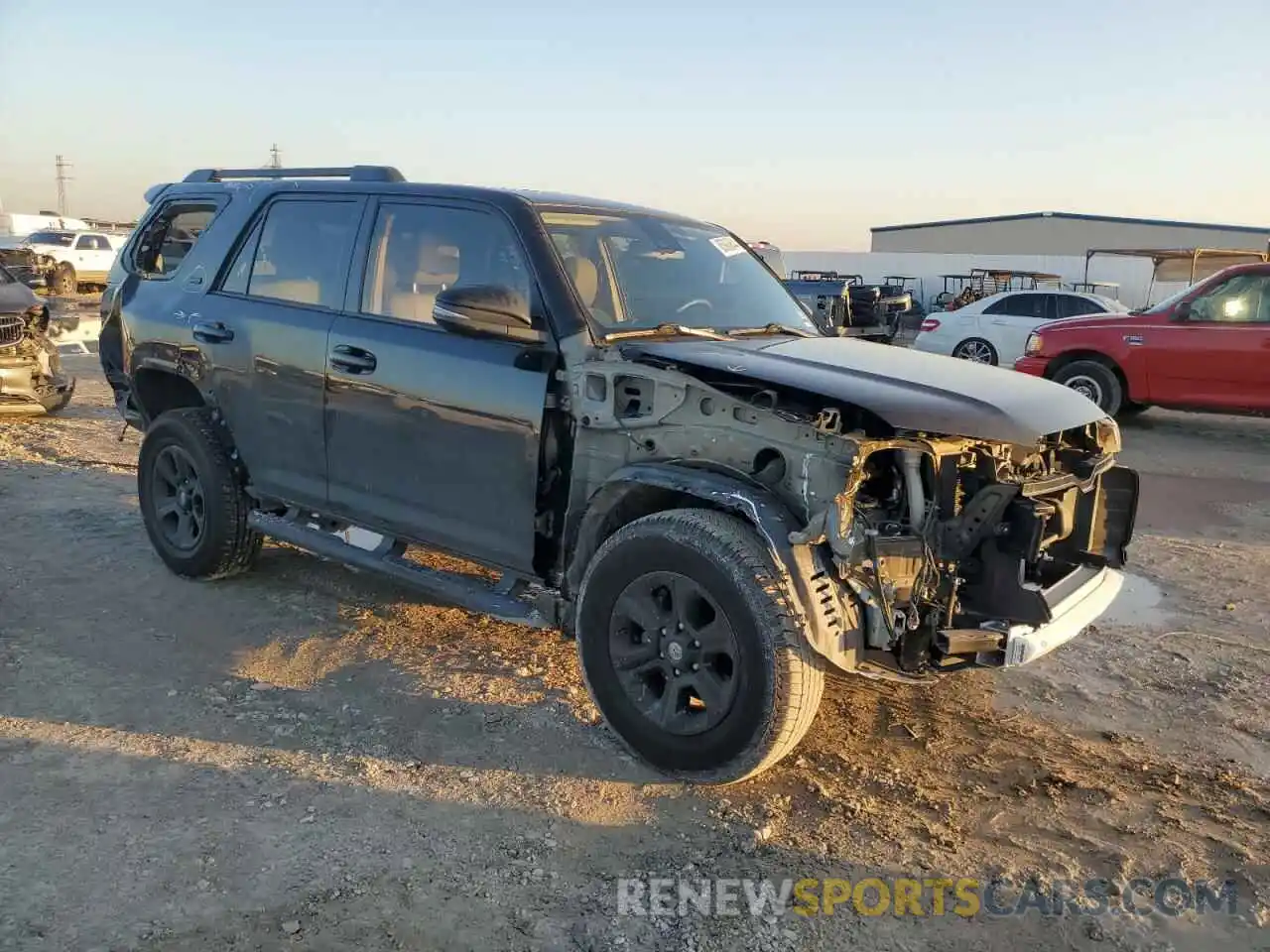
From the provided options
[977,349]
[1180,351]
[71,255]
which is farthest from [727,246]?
[71,255]

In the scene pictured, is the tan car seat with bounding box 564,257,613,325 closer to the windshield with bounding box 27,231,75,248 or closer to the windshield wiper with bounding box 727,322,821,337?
the windshield wiper with bounding box 727,322,821,337

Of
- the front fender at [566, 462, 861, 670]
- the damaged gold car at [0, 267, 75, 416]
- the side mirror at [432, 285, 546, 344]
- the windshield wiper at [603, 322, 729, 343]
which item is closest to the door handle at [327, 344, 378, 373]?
the side mirror at [432, 285, 546, 344]

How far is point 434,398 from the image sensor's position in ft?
12.9

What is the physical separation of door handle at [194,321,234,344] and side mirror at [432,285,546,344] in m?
1.62

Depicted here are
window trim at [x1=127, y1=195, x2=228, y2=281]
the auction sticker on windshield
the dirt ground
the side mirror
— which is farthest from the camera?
window trim at [x1=127, y1=195, x2=228, y2=281]

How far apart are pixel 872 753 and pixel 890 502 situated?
→ 96 centimetres

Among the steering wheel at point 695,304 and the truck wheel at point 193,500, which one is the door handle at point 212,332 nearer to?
the truck wheel at point 193,500

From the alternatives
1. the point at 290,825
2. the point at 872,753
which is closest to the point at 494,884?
the point at 290,825

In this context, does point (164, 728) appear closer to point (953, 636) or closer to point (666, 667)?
point (666, 667)

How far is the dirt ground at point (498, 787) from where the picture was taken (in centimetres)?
266

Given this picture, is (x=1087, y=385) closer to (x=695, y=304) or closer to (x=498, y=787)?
(x=695, y=304)

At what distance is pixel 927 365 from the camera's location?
12.3 feet

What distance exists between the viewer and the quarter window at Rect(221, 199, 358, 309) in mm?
4461

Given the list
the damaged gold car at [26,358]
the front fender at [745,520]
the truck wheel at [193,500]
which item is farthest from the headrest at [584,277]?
the damaged gold car at [26,358]
